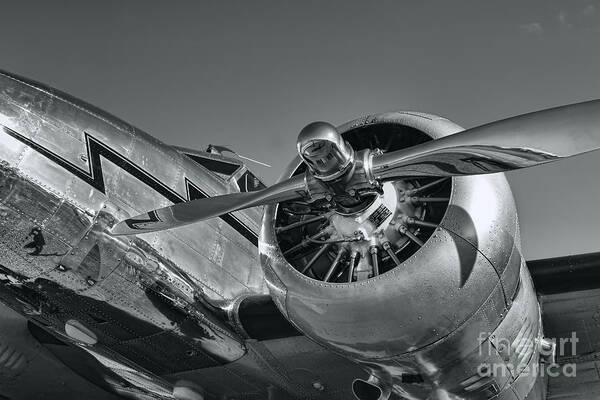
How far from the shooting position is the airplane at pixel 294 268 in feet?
15.1

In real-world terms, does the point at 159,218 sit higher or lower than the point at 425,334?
higher

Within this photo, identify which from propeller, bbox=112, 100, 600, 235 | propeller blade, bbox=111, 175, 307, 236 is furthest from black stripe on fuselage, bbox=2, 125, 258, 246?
propeller, bbox=112, 100, 600, 235

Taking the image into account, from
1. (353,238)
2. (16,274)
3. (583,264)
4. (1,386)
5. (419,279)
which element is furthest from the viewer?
(1,386)

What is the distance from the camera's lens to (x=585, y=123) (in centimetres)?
414

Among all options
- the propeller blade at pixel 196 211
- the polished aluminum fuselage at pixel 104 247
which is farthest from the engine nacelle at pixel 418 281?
the polished aluminum fuselage at pixel 104 247

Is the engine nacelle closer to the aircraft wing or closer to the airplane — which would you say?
the airplane

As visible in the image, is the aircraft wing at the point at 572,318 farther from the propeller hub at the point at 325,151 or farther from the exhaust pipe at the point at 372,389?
the propeller hub at the point at 325,151

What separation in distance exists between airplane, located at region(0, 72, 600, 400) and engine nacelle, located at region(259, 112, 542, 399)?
0.01 meters

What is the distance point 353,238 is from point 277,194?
0.65 m

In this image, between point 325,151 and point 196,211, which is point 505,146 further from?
point 196,211

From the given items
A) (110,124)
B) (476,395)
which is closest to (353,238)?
(476,395)

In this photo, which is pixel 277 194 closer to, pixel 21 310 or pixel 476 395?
pixel 476 395

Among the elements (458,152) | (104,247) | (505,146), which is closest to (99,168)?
(104,247)

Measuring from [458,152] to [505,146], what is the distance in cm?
30
